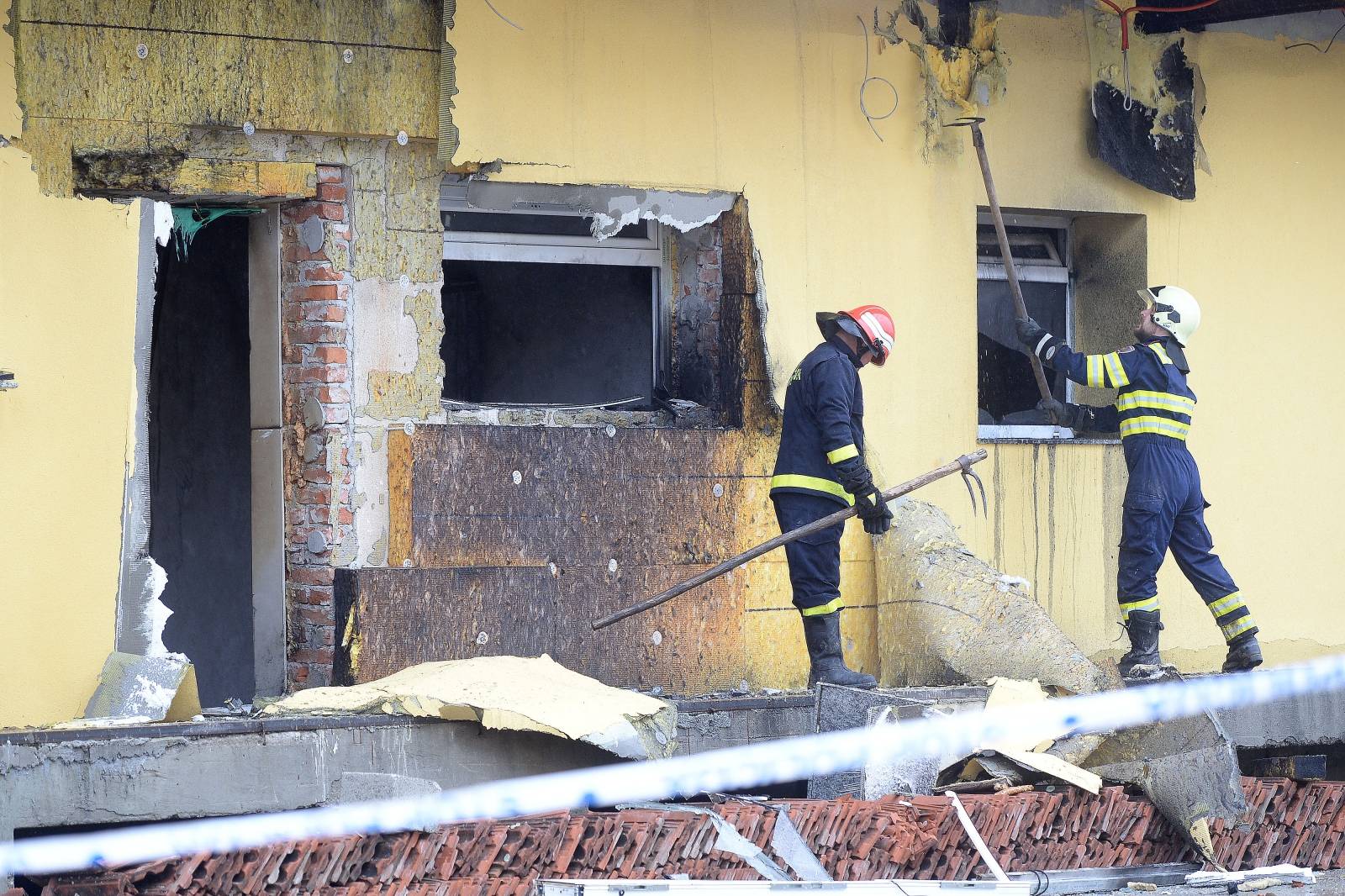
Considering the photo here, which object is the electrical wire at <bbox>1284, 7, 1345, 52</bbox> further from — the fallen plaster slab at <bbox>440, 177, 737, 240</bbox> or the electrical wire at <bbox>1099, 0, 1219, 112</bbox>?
the fallen plaster slab at <bbox>440, 177, 737, 240</bbox>

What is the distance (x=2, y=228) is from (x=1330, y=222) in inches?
268

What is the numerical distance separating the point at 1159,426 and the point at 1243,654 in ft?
3.74

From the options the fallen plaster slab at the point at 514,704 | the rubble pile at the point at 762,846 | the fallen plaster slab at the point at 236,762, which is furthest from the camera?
the fallen plaster slab at the point at 514,704

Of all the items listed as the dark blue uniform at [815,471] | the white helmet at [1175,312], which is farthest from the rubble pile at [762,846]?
the white helmet at [1175,312]

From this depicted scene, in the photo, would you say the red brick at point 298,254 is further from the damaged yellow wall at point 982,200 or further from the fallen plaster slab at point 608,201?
the damaged yellow wall at point 982,200

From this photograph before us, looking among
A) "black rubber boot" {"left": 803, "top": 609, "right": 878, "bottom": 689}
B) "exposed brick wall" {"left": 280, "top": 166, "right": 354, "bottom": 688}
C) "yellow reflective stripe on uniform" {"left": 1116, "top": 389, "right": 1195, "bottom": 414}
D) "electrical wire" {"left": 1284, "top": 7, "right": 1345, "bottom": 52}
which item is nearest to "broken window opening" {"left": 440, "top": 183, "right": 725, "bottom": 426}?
"exposed brick wall" {"left": 280, "top": 166, "right": 354, "bottom": 688}

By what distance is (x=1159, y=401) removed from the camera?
7.38 meters

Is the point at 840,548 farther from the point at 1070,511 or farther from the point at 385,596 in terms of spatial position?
the point at 385,596

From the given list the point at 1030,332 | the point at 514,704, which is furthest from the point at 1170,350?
the point at 514,704

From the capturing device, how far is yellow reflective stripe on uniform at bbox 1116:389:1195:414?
738 centimetres

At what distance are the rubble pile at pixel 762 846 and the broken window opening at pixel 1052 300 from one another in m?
2.57

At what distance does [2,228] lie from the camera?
6133 millimetres

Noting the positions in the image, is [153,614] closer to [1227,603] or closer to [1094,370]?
[1094,370]

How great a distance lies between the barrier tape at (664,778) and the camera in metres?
5.03
